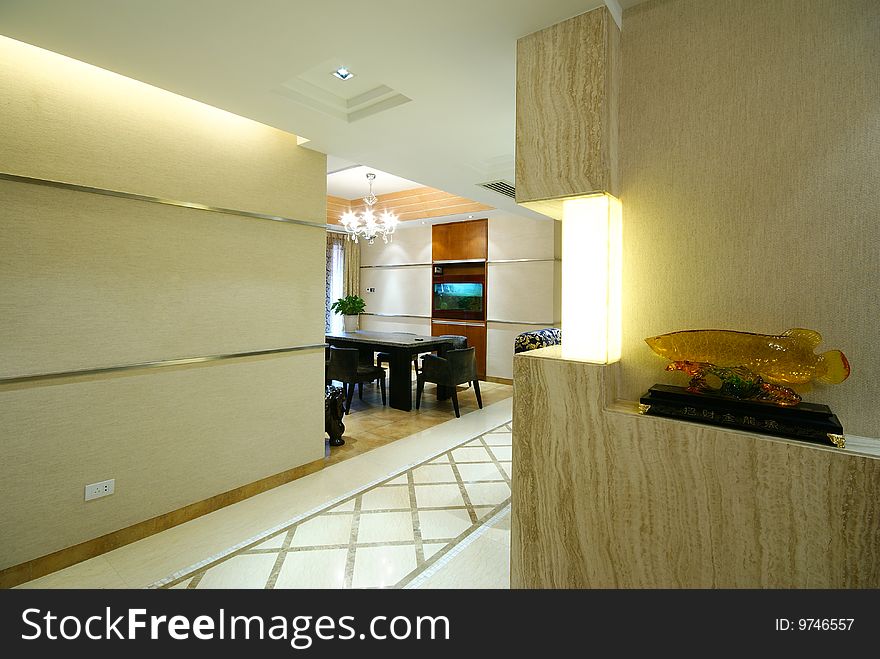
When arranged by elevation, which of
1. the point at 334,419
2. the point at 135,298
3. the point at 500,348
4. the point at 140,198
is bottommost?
the point at 334,419

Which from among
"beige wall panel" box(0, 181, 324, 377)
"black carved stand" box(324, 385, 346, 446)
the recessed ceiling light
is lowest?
"black carved stand" box(324, 385, 346, 446)

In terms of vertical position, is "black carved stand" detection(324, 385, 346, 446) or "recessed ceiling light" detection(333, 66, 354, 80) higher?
"recessed ceiling light" detection(333, 66, 354, 80)

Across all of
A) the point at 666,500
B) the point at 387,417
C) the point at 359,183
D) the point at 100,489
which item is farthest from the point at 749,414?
the point at 359,183

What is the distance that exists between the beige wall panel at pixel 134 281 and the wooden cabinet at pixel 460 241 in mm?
4249

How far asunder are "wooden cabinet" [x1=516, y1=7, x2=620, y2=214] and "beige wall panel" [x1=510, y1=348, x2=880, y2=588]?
70cm

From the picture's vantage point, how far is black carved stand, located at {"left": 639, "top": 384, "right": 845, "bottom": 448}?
122cm

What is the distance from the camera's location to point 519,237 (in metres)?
6.57

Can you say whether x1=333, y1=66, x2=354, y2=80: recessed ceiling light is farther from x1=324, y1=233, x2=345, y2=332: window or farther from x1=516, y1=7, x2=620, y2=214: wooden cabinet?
x1=324, y1=233, x2=345, y2=332: window

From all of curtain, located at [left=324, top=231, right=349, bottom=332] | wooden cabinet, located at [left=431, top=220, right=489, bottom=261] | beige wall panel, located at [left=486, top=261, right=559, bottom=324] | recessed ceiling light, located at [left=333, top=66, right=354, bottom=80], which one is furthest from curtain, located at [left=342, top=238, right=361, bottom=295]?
recessed ceiling light, located at [left=333, top=66, right=354, bottom=80]

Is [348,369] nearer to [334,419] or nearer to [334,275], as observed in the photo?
[334,419]

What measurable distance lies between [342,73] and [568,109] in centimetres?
140

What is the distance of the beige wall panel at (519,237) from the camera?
6301mm
